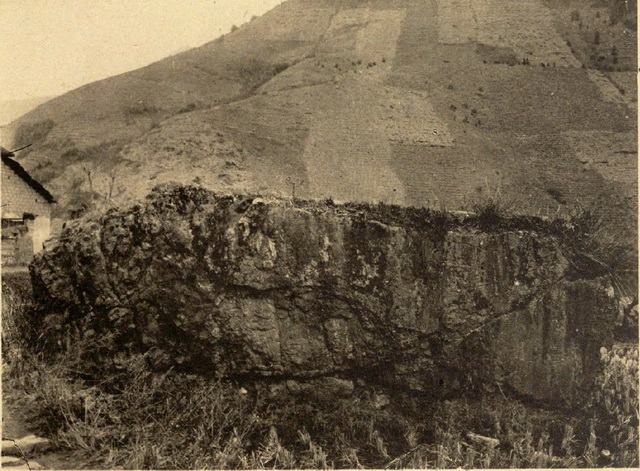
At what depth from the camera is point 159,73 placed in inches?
284

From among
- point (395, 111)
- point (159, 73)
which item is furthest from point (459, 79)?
point (159, 73)

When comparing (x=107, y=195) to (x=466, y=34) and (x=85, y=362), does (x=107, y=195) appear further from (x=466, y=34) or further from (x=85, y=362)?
(x=466, y=34)

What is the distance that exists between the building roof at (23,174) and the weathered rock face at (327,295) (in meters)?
0.94

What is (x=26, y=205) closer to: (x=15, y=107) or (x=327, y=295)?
(x=15, y=107)

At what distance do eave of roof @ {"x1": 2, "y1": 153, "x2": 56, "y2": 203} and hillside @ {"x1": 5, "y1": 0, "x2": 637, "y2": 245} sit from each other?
0.11 meters

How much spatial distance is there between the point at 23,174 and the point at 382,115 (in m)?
4.36

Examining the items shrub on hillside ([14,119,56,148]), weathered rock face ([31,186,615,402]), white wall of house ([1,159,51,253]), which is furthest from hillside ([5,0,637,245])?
weathered rock face ([31,186,615,402])

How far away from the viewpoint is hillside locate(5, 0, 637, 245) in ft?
20.8

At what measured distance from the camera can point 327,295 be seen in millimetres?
5945

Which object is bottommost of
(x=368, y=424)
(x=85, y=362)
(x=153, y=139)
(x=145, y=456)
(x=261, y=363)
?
(x=368, y=424)

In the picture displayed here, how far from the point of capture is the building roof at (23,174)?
6.38 m

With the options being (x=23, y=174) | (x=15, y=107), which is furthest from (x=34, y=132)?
(x=23, y=174)

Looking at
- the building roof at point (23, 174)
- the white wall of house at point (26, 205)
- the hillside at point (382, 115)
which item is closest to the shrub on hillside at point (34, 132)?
the hillside at point (382, 115)

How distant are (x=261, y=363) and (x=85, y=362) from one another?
72.5 inches
